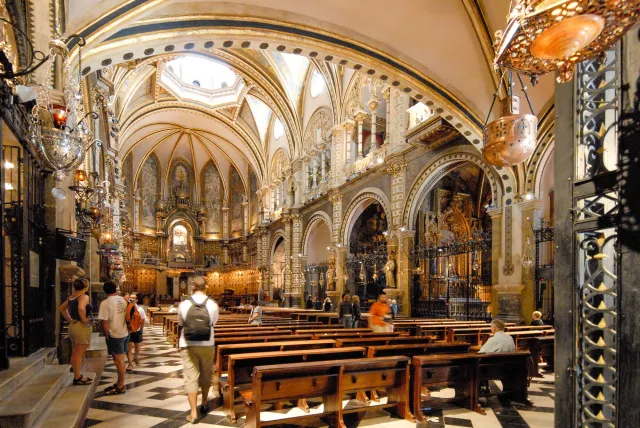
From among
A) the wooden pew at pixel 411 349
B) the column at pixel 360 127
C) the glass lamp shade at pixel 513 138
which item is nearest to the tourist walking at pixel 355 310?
the wooden pew at pixel 411 349

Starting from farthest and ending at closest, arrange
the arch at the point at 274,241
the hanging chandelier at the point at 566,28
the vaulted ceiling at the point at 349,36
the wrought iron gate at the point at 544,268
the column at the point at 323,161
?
the arch at the point at 274,241 < the column at the point at 323,161 < the wrought iron gate at the point at 544,268 < the vaulted ceiling at the point at 349,36 < the hanging chandelier at the point at 566,28

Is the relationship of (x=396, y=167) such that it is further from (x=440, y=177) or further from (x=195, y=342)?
(x=195, y=342)

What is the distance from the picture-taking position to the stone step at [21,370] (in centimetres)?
402

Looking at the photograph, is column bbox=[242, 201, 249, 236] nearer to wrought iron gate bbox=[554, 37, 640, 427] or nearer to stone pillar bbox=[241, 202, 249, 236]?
stone pillar bbox=[241, 202, 249, 236]

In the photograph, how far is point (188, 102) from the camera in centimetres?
2836

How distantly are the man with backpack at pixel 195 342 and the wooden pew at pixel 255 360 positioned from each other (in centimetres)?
29

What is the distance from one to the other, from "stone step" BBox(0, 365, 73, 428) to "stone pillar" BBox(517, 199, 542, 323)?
411 inches

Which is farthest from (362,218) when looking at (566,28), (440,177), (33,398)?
(566,28)

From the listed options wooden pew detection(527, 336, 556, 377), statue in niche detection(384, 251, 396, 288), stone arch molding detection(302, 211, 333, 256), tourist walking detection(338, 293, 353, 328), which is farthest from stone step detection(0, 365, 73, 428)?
stone arch molding detection(302, 211, 333, 256)

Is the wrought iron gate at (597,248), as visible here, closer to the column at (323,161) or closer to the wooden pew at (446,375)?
the wooden pew at (446,375)

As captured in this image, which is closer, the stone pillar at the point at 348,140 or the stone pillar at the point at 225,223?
the stone pillar at the point at 348,140

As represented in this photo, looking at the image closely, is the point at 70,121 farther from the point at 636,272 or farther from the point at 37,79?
the point at 636,272

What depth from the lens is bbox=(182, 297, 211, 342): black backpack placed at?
4641 mm

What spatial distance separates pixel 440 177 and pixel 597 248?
41.6 ft
